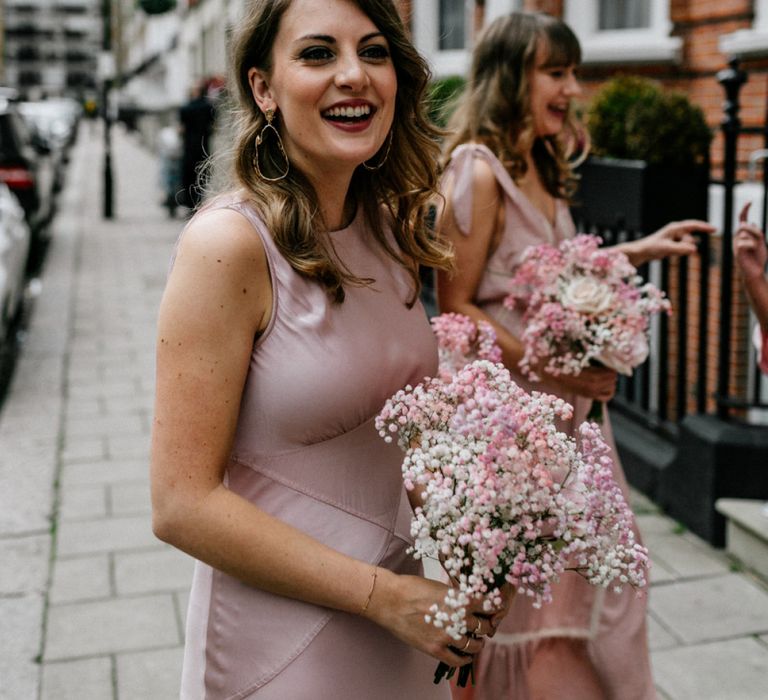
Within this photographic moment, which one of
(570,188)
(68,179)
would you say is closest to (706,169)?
(570,188)

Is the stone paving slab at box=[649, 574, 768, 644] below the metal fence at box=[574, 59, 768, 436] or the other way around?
below

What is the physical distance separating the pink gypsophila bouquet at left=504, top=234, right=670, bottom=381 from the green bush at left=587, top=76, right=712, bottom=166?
3.24m

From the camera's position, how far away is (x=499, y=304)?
3168 millimetres

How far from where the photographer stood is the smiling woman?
1.74 m

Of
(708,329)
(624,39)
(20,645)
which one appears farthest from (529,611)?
(624,39)

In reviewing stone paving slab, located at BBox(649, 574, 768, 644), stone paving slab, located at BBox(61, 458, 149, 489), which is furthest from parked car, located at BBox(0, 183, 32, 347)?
stone paving slab, located at BBox(649, 574, 768, 644)

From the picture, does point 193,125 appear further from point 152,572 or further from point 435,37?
point 152,572

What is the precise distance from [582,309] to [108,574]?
9.27ft

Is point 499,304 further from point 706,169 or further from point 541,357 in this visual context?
point 706,169

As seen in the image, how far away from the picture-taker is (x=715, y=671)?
12.6 ft

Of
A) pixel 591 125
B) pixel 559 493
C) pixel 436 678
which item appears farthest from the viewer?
pixel 591 125

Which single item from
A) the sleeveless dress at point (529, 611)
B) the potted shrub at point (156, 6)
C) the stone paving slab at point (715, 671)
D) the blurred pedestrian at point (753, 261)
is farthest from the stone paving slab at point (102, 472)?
the potted shrub at point (156, 6)

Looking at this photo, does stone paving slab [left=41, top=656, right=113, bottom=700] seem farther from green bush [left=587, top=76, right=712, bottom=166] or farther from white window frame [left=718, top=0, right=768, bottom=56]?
white window frame [left=718, top=0, right=768, bottom=56]

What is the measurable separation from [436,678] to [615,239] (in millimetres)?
4276
